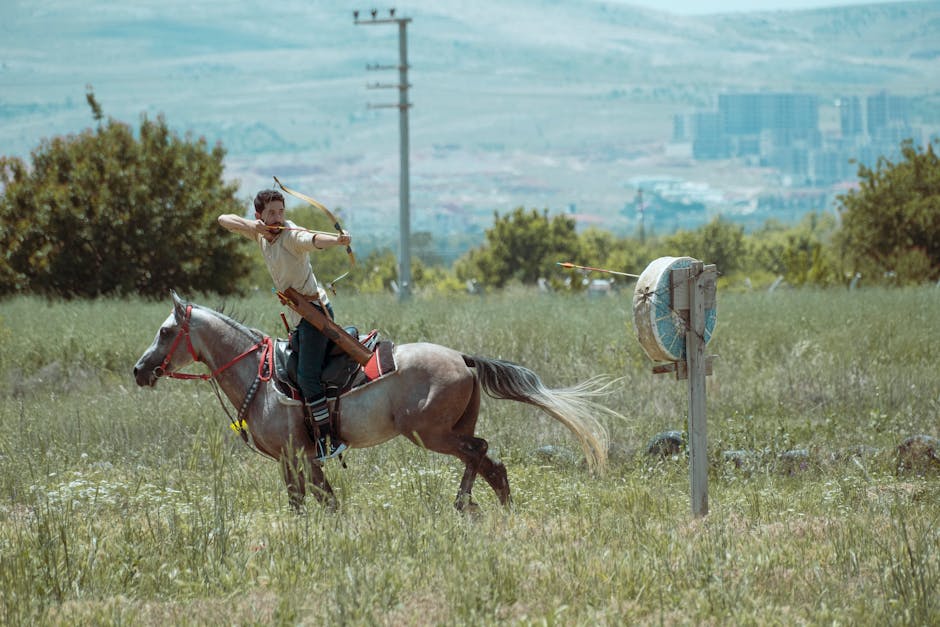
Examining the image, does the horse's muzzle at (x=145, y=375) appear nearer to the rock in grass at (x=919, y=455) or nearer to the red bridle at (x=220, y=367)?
the red bridle at (x=220, y=367)

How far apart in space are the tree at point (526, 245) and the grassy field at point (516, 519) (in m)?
65.8

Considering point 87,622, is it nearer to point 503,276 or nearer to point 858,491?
point 858,491

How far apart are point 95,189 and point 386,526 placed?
23087 millimetres

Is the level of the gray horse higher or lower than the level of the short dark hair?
lower

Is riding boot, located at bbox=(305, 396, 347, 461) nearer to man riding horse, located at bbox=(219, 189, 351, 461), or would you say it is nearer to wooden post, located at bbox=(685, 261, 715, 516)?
man riding horse, located at bbox=(219, 189, 351, 461)

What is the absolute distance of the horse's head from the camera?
8570 mm

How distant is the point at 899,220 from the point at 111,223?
22.0m

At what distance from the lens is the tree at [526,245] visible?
268ft

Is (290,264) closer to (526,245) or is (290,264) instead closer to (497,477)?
(497,477)

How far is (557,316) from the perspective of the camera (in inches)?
784

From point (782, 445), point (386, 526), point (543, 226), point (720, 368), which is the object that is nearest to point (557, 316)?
point (720, 368)

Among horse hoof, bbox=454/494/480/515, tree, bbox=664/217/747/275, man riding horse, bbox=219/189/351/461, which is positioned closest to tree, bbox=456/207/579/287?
tree, bbox=664/217/747/275

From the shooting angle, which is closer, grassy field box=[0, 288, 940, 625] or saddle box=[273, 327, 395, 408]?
grassy field box=[0, 288, 940, 625]

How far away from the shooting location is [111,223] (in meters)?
27.9
